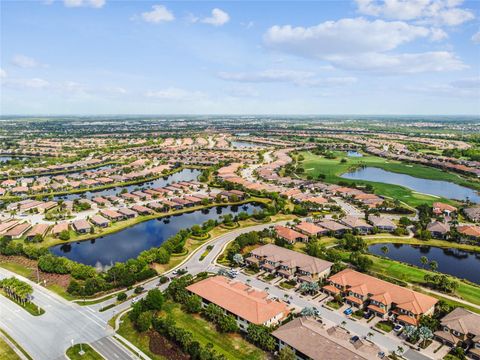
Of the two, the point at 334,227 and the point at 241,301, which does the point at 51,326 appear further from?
the point at 334,227

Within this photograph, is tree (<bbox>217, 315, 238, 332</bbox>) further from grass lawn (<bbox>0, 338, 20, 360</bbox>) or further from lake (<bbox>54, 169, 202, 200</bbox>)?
lake (<bbox>54, 169, 202, 200</bbox>)

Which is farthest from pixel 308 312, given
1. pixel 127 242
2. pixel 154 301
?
pixel 127 242

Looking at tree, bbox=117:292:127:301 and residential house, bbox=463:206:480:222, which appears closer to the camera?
tree, bbox=117:292:127:301

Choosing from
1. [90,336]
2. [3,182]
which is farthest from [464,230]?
[3,182]

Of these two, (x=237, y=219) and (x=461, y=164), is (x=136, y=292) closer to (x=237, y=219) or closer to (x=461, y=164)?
(x=237, y=219)

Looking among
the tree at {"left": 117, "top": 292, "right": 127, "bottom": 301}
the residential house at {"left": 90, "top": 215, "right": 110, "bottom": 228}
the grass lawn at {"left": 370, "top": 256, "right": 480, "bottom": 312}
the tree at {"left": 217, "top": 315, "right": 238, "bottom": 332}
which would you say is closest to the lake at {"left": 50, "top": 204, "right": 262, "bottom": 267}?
the residential house at {"left": 90, "top": 215, "right": 110, "bottom": 228}
